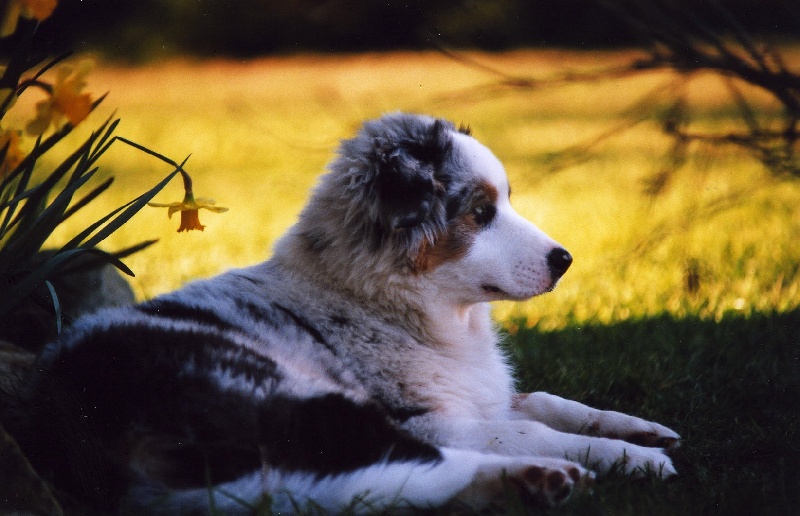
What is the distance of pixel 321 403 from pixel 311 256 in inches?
35.4

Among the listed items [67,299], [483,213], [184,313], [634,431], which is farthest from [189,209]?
[634,431]

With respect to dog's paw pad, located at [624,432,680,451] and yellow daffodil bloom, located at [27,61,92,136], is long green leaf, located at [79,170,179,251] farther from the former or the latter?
dog's paw pad, located at [624,432,680,451]

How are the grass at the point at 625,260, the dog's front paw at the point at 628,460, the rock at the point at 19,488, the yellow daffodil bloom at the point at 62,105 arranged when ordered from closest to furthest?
the rock at the point at 19,488
the yellow daffodil bloom at the point at 62,105
the dog's front paw at the point at 628,460
the grass at the point at 625,260

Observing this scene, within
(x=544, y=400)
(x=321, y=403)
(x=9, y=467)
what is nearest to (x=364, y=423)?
(x=321, y=403)

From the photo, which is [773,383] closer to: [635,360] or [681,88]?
[635,360]

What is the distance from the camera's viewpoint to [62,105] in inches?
97.5

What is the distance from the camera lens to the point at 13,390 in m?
2.86

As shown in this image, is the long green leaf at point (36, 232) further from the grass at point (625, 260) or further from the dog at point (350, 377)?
the grass at point (625, 260)

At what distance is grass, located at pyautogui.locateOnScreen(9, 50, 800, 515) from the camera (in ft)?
9.61

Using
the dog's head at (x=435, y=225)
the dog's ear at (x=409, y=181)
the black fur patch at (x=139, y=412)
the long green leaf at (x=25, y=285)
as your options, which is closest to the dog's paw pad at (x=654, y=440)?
the dog's head at (x=435, y=225)

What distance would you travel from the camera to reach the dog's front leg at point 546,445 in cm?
271

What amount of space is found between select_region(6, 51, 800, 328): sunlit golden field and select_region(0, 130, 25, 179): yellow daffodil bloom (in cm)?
52

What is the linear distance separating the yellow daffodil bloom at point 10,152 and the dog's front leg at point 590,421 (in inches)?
77.4

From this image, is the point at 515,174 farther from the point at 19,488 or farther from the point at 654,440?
the point at 19,488
